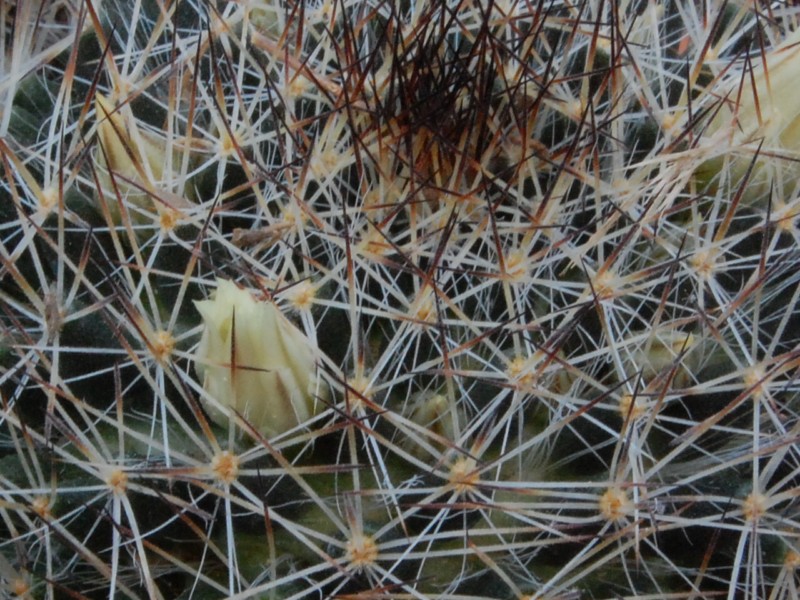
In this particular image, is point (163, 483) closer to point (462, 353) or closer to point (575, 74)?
point (462, 353)

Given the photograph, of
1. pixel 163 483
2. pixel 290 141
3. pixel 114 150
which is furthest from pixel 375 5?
pixel 163 483

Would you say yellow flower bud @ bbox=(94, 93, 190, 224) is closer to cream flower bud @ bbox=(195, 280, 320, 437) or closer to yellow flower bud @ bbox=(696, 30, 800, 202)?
cream flower bud @ bbox=(195, 280, 320, 437)

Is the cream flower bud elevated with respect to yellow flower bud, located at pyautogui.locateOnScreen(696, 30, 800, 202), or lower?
lower

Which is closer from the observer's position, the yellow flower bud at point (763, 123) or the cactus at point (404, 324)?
the cactus at point (404, 324)

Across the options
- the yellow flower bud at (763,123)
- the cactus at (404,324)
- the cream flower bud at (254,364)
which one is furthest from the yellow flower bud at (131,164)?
the yellow flower bud at (763,123)

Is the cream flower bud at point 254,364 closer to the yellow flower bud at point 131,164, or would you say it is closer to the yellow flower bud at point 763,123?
the yellow flower bud at point 131,164

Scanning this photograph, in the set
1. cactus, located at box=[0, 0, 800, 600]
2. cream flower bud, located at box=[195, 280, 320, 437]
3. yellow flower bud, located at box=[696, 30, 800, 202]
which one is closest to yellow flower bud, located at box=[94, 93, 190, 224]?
cactus, located at box=[0, 0, 800, 600]

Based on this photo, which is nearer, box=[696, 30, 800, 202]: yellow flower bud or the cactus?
the cactus
